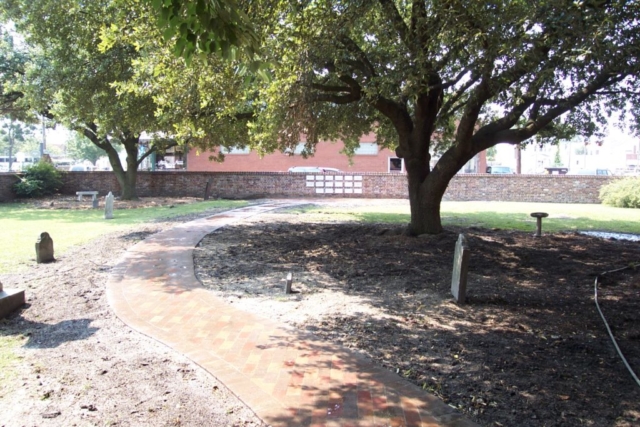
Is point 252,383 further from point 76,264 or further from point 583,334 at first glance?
point 76,264

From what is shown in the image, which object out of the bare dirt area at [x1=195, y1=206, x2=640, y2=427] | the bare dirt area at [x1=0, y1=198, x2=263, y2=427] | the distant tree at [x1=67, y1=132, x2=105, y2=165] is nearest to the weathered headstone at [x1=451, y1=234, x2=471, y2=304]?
the bare dirt area at [x1=195, y1=206, x2=640, y2=427]

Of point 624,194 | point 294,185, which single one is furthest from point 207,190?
point 624,194

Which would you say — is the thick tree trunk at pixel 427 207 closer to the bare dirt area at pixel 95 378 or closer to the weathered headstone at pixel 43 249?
the bare dirt area at pixel 95 378

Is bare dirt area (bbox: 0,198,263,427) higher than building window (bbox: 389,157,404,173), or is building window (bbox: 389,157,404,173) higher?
building window (bbox: 389,157,404,173)

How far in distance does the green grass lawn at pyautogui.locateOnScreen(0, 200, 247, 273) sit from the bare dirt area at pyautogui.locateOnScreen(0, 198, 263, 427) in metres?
3.43

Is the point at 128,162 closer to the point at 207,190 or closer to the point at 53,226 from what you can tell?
the point at 207,190

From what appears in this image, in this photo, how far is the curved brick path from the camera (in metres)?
3.38

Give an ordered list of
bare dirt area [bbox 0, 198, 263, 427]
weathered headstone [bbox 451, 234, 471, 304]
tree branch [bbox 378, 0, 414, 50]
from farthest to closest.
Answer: tree branch [bbox 378, 0, 414, 50]
weathered headstone [bbox 451, 234, 471, 304]
bare dirt area [bbox 0, 198, 263, 427]

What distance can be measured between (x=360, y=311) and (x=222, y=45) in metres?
3.36

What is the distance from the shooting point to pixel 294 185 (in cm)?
2777

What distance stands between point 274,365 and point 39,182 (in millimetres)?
26393

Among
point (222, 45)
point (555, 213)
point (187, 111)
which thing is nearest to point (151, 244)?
point (187, 111)

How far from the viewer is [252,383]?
384 cm

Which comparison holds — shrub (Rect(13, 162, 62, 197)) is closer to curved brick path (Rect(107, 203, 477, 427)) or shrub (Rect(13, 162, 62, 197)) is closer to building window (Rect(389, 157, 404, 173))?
curved brick path (Rect(107, 203, 477, 427))
